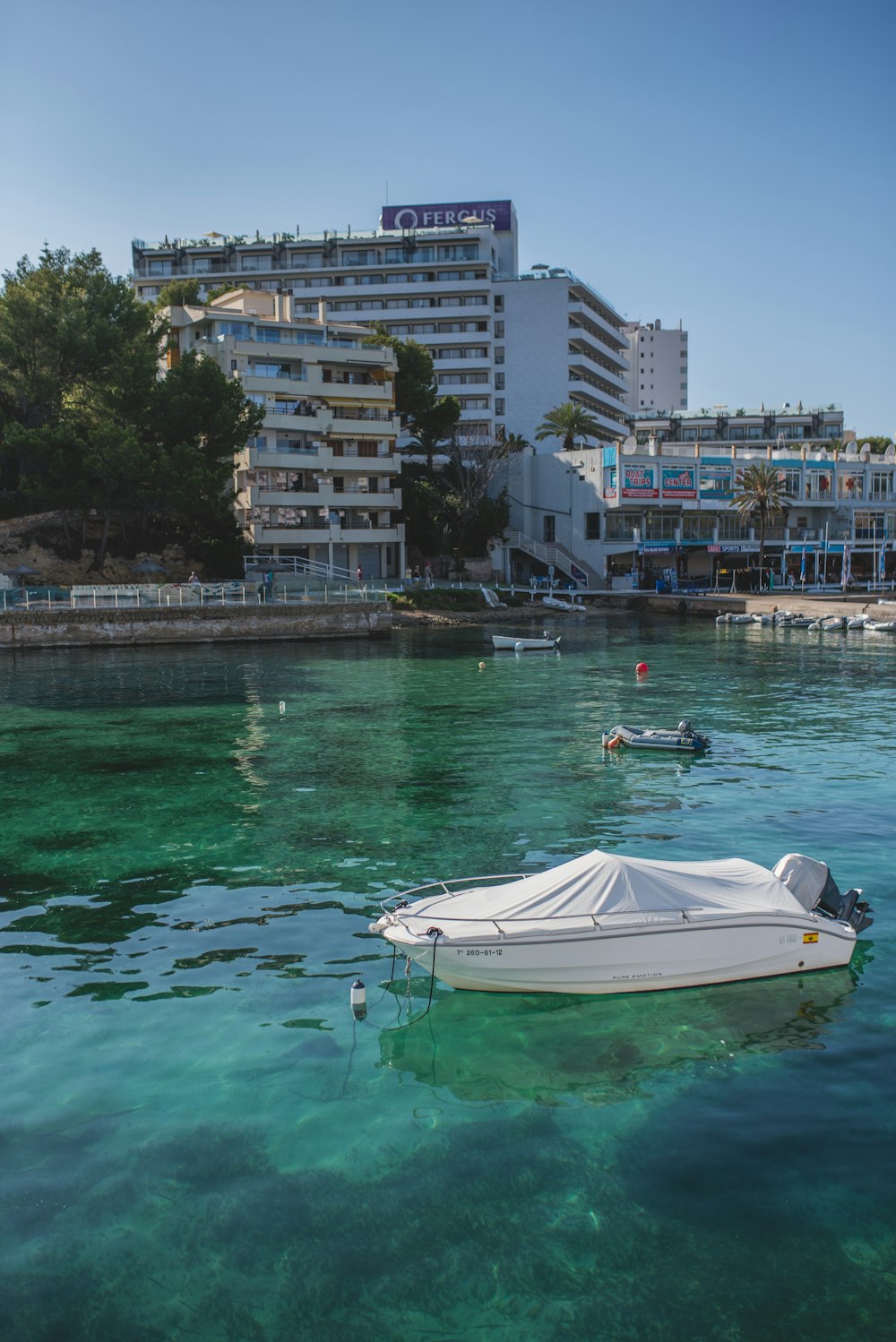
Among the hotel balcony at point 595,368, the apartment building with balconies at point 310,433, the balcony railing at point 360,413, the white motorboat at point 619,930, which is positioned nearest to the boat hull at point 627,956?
the white motorboat at point 619,930

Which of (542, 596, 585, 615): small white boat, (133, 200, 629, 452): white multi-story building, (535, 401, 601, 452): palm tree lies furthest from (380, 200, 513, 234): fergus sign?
(542, 596, 585, 615): small white boat

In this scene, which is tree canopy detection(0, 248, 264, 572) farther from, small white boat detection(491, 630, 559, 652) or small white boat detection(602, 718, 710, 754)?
small white boat detection(602, 718, 710, 754)

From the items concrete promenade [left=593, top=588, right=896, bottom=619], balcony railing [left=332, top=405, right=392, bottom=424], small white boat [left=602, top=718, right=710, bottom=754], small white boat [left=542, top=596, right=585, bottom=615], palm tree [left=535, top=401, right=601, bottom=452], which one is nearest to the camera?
small white boat [left=602, top=718, right=710, bottom=754]

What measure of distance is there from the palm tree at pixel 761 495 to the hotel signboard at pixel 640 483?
8.54m

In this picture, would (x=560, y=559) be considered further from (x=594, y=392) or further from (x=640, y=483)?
(x=594, y=392)

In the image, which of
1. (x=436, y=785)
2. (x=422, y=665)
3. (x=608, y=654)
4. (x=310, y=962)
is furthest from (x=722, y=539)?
(x=310, y=962)

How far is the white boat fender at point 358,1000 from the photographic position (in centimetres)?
1499

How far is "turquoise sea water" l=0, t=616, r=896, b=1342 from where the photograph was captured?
32.6ft

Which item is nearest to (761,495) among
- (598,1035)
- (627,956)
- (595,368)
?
(595,368)

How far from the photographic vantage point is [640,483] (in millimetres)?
102250

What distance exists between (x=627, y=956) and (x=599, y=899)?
0.92m

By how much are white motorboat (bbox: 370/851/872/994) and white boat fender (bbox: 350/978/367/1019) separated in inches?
33.8

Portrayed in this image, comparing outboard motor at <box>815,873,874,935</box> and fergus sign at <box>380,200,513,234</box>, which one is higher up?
fergus sign at <box>380,200,513,234</box>

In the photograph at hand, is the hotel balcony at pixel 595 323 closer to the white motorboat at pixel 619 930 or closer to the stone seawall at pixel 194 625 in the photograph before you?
the stone seawall at pixel 194 625
